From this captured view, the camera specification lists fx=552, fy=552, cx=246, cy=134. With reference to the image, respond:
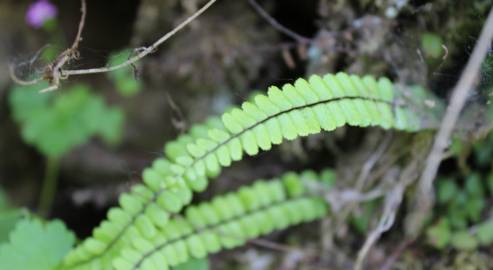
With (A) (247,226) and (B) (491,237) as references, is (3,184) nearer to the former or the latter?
(A) (247,226)

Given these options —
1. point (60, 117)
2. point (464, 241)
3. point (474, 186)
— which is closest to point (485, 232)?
point (464, 241)

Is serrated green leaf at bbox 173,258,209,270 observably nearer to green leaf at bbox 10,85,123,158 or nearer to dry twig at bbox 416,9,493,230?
dry twig at bbox 416,9,493,230

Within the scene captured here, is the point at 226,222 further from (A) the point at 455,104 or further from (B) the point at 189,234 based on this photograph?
(A) the point at 455,104

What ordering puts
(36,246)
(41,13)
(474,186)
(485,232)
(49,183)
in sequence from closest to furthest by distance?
(36,246)
(485,232)
(474,186)
(41,13)
(49,183)

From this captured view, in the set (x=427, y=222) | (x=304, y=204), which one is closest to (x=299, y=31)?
(x=304, y=204)

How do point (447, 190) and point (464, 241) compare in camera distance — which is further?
point (447, 190)

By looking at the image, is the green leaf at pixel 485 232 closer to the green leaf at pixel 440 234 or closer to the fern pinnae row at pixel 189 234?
the green leaf at pixel 440 234

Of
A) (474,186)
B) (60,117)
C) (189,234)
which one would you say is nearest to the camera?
(189,234)
